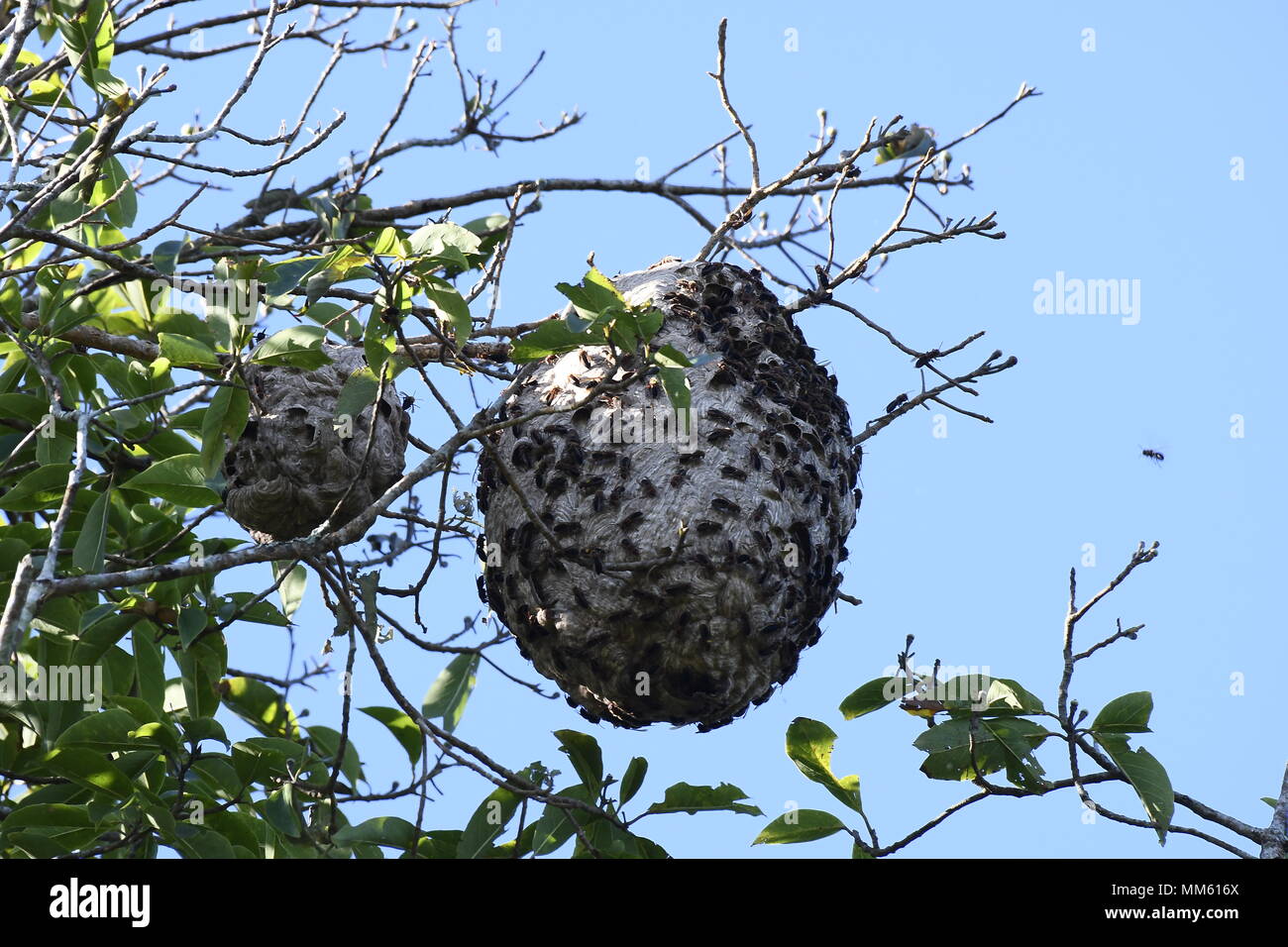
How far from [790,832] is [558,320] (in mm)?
1197

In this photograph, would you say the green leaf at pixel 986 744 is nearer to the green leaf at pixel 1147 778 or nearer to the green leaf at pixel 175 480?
the green leaf at pixel 1147 778

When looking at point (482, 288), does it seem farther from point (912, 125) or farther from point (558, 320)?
point (912, 125)

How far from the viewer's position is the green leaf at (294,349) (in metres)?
2.62

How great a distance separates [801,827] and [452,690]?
31.7 inches

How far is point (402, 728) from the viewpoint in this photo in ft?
11.5

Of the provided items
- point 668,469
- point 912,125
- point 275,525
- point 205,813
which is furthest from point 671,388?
point 912,125

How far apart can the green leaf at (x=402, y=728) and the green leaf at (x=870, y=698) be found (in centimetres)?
105

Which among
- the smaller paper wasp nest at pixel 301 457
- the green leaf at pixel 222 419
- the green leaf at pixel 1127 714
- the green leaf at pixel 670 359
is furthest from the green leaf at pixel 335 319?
the green leaf at pixel 1127 714

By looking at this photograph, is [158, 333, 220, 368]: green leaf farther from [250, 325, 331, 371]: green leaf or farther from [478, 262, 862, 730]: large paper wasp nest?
[478, 262, 862, 730]: large paper wasp nest

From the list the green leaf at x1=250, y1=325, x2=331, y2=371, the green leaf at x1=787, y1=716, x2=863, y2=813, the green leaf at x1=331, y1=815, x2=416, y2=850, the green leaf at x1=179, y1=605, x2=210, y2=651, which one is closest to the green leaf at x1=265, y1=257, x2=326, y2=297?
the green leaf at x1=250, y1=325, x2=331, y2=371

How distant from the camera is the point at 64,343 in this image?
3.38 metres

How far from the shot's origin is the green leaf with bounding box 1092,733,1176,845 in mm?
2664

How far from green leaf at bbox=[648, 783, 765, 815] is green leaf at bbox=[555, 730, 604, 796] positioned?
0.45ft

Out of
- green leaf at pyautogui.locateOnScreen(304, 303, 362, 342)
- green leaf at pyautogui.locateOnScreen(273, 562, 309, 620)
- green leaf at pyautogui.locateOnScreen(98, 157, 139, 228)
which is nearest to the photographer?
green leaf at pyautogui.locateOnScreen(304, 303, 362, 342)
